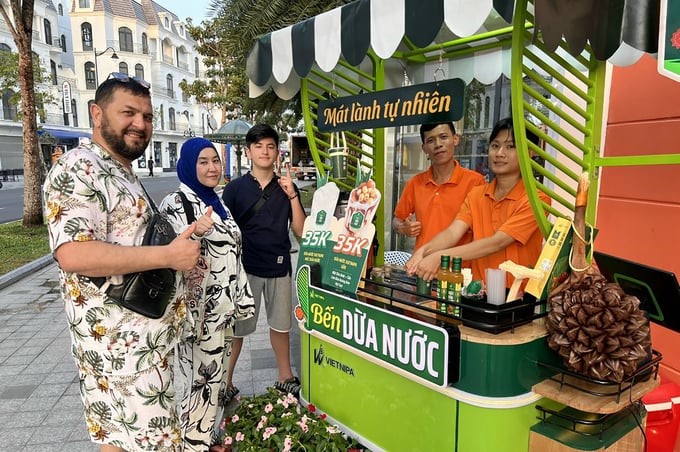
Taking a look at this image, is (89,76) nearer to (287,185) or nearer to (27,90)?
(27,90)

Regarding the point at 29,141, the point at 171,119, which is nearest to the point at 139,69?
the point at 171,119

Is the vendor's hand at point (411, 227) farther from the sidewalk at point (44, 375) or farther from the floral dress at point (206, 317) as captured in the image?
the sidewalk at point (44, 375)

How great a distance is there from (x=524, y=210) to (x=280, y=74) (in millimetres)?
1657

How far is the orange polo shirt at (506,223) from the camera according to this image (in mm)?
2062

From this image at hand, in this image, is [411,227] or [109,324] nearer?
[109,324]

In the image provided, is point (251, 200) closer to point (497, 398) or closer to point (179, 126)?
point (497, 398)

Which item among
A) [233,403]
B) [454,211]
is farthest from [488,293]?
[233,403]

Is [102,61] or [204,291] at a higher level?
[102,61]

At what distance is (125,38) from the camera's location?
41.8 metres

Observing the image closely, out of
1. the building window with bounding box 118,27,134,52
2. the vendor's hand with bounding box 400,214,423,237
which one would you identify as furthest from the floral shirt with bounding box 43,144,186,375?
the building window with bounding box 118,27,134,52

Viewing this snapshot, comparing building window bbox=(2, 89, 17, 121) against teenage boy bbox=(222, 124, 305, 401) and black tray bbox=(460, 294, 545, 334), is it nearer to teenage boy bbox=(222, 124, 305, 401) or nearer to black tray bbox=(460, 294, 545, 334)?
teenage boy bbox=(222, 124, 305, 401)

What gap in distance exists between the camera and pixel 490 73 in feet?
11.7

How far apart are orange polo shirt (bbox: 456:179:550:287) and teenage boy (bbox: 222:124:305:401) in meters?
1.32

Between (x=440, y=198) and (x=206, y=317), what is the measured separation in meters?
1.56
